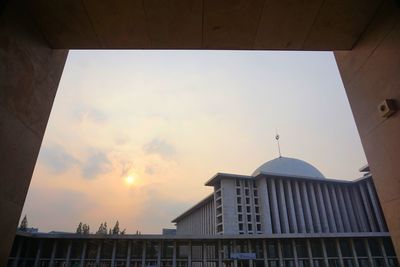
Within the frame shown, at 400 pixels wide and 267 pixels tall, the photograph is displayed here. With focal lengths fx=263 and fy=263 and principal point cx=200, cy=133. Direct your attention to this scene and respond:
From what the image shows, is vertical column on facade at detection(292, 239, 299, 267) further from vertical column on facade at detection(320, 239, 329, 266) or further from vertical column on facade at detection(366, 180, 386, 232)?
vertical column on facade at detection(366, 180, 386, 232)

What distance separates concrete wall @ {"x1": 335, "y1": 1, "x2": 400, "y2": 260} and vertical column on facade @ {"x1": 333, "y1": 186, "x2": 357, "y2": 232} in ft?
→ 230

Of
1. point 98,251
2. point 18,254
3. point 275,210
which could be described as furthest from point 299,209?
point 18,254

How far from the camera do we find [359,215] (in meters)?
64.2

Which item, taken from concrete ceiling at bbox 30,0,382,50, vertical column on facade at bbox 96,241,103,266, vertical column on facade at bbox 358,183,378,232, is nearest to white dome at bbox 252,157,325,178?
vertical column on facade at bbox 358,183,378,232

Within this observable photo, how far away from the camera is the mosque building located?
41.0 m

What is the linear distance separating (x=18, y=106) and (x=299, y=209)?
64.3 m

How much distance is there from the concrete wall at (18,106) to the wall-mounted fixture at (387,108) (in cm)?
540

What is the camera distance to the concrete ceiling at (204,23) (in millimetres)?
4066

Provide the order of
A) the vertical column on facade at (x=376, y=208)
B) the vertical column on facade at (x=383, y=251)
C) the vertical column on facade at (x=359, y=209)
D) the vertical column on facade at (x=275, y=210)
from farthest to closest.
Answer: the vertical column on facade at (x=359, y=209) < the vertical column on facade at (x=376, y=208) < the vertical column on facade at (x=275, y=210) < the vertical column on facade at (x=383, y=251)

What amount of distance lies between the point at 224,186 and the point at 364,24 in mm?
56647

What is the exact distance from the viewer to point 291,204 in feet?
197

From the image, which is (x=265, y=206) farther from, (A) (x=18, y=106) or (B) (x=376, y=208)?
(A) (x=18, y=106)

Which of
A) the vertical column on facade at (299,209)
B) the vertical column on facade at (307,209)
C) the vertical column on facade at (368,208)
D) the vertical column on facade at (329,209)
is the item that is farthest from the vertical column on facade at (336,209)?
the vertical column on facade at (299,209)

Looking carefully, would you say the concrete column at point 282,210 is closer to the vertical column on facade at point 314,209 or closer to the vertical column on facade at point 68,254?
the vertical column on facade at point 314,209
